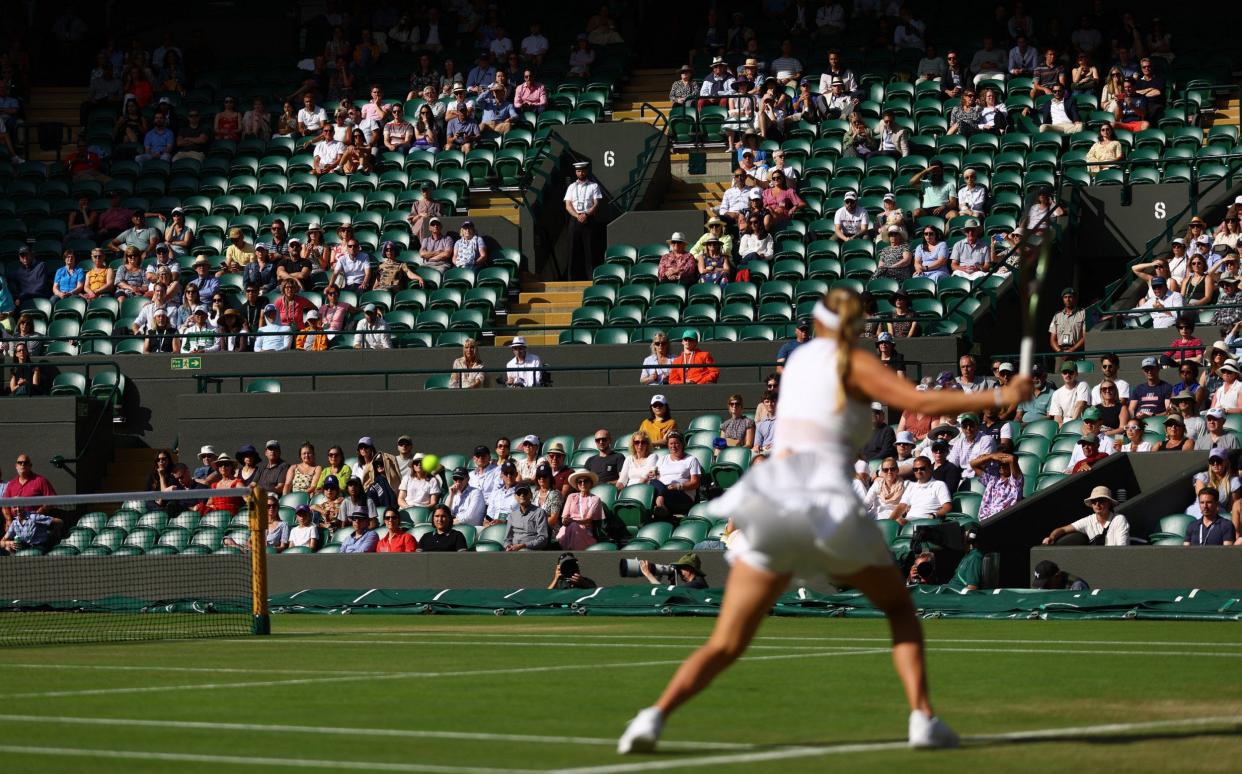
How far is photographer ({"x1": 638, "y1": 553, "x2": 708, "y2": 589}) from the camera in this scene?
1923 cm

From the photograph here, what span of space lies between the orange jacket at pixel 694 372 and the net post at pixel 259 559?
875 cm

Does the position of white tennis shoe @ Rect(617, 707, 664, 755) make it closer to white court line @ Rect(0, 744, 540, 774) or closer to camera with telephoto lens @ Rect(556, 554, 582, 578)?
white court line @ Rect(0, 744, 540, 774)

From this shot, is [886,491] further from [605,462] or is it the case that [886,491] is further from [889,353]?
[605,462]

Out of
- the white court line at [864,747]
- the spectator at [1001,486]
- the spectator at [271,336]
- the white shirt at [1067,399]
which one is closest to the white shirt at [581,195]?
the spectator at [271,336]

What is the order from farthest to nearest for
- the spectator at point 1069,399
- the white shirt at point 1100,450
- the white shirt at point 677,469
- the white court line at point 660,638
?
the white shirt at point 677,469
the spectator at point 1069,399
the white shirt at point 1100,450
the white court line at point 660,638

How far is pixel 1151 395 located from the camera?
2105 centimetres

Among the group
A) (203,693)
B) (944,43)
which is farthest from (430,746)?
(944,43)

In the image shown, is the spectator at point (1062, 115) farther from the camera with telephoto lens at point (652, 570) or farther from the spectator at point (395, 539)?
the spectator at point (395, 539)

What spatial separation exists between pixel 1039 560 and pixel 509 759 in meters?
12.0

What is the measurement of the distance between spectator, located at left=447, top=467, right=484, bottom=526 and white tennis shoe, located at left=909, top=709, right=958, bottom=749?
594 inches

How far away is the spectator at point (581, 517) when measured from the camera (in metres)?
21.1

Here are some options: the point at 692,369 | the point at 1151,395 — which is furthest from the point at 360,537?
the point at 1151,395

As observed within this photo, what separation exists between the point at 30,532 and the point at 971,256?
12.6 m

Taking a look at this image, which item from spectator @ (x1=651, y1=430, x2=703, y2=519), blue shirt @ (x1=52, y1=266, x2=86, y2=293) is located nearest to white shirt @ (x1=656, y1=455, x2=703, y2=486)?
spectator @ (x1=651, y1=430, x2=703, y2=519)
